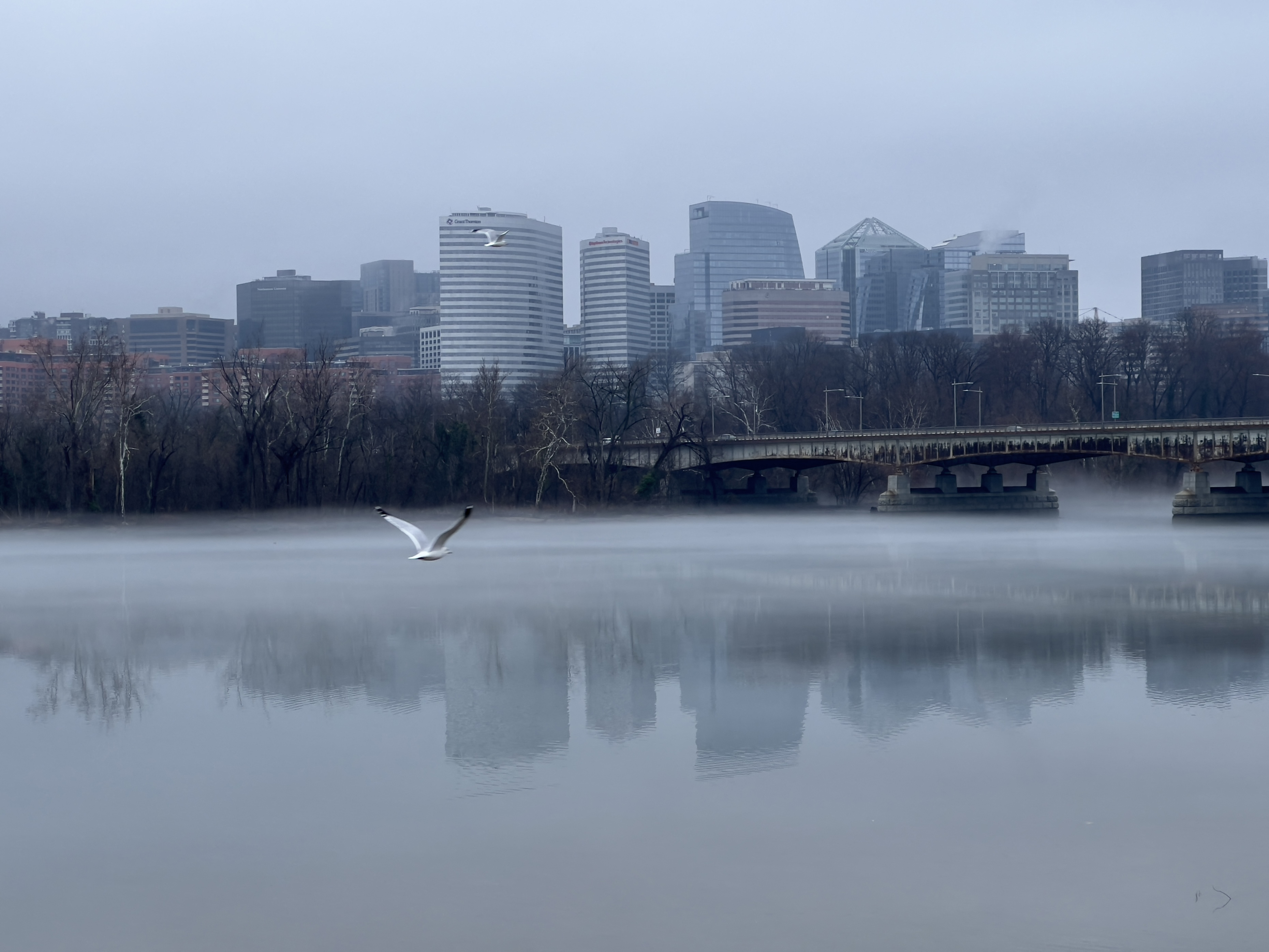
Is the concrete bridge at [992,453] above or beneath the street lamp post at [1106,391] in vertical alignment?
beneath

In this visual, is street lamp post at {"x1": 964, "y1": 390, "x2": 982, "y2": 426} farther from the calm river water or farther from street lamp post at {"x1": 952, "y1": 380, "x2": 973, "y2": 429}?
the calm river water

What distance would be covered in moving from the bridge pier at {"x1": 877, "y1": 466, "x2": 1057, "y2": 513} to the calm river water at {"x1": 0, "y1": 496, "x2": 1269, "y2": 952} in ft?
207

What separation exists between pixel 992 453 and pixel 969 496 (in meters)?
11.0

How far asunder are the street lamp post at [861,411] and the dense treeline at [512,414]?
34 centimetres

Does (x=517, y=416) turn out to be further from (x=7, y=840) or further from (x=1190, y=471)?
(x=7, y=840)

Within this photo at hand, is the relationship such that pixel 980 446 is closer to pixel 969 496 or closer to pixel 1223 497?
pixel 969 496

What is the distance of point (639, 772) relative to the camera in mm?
18031

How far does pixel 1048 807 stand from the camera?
1597 cm

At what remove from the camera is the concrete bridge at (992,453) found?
295 feet

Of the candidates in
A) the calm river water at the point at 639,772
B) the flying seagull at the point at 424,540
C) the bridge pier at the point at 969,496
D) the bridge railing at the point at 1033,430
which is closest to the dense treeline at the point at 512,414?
the bridge railing at the point at 1033,430

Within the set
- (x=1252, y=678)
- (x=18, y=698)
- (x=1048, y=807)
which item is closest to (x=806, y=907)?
(x=1048, y=807)

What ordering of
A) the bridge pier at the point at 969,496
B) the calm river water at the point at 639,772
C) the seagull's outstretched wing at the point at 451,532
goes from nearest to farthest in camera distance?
the calm river water at the point at 639,772
the seagull's outstretched wing at the point at 451,532
the bridge pier at the point at 969,496

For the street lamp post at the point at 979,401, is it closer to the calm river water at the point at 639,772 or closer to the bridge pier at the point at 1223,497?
the bridge pier at the point at 1223,497

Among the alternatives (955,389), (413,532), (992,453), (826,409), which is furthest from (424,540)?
(955,389)
